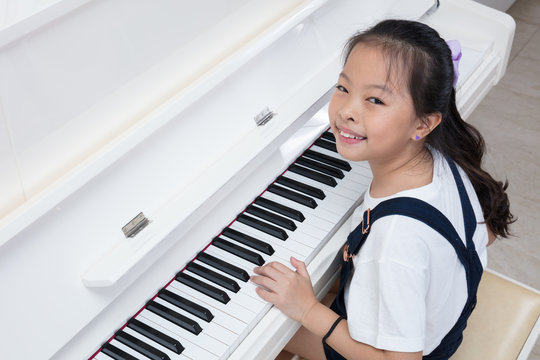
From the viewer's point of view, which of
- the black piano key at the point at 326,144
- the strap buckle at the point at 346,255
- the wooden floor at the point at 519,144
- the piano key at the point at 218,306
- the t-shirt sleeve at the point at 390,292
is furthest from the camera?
the wooden floor at the point at 519,144

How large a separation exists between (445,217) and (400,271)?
0.18m

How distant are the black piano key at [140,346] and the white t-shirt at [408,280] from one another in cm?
39

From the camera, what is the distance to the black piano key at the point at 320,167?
177 cm

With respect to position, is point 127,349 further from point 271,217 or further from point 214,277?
point 271,217

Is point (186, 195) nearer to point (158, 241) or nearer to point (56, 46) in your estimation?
point (158, 241)

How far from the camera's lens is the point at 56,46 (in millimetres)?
1193

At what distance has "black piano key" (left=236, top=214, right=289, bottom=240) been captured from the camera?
1586mm

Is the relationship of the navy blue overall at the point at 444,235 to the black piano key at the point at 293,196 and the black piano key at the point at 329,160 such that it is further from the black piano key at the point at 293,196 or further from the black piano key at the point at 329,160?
the black piano key at the point at 329,160

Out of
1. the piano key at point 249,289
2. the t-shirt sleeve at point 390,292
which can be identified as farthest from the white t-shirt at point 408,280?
the piano key at point 249,289

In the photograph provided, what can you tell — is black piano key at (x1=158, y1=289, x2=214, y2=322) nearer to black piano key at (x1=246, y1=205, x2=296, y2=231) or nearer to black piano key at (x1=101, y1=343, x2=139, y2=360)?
black piano key at (x1=101, y1=343, x2=139, y2=360)

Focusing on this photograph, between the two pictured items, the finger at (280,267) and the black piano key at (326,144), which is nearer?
the finger at (280,267)

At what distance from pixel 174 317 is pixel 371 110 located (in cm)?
59

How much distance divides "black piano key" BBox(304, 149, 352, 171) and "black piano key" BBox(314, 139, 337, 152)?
4cm

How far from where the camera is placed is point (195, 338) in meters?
1.38
